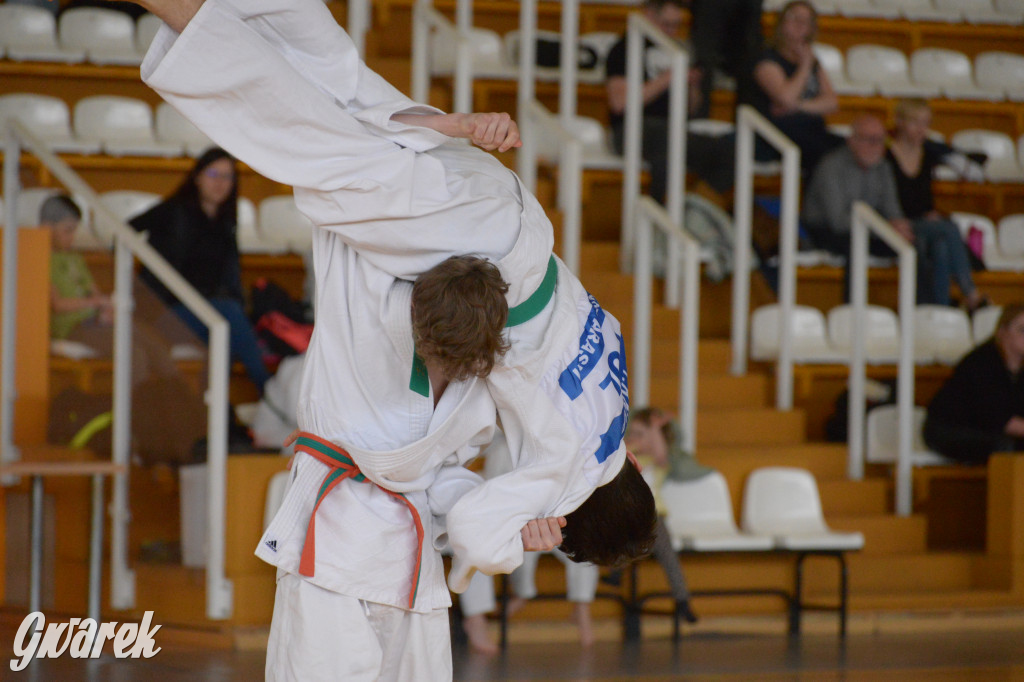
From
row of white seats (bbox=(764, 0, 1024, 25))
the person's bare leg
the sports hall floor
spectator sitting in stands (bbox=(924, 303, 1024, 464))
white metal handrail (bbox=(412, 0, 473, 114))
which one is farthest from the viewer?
row of white seats (bbox=(764, 0, 1024, 25))

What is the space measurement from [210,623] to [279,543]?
2.57 meters

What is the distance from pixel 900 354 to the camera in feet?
17.4

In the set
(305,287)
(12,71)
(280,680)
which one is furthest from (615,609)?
(12,71)

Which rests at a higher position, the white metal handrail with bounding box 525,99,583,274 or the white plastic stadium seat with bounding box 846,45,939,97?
the white plastic stadium seat with bounding box 846,45,939,97

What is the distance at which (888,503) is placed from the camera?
5.48 metres

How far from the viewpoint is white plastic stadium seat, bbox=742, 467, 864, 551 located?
4.98 m

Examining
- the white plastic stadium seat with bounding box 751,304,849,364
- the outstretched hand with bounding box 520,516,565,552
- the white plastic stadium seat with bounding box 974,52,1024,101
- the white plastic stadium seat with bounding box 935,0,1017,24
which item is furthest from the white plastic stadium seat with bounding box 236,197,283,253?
the white plastic stadium seat with bounding box 935,0,1017,24

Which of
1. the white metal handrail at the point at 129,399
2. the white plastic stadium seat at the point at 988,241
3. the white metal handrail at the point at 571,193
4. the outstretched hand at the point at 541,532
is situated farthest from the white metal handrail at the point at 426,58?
the outstretched hand at the point at 541,532

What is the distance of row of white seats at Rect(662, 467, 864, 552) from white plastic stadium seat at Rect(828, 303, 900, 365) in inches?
32.9

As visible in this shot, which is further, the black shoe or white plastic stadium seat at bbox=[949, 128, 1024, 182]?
white plastic stadium seat at bbox=[949, 128, 1024, 182]

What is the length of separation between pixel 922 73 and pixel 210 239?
4738mm

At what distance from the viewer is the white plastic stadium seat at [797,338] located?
565 centimetres

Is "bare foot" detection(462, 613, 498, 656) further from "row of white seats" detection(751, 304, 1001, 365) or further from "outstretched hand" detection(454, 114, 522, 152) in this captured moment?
"outstretched hand" detection(454, 114, 522, 152)

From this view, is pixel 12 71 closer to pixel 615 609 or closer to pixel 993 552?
pixel 615 609
